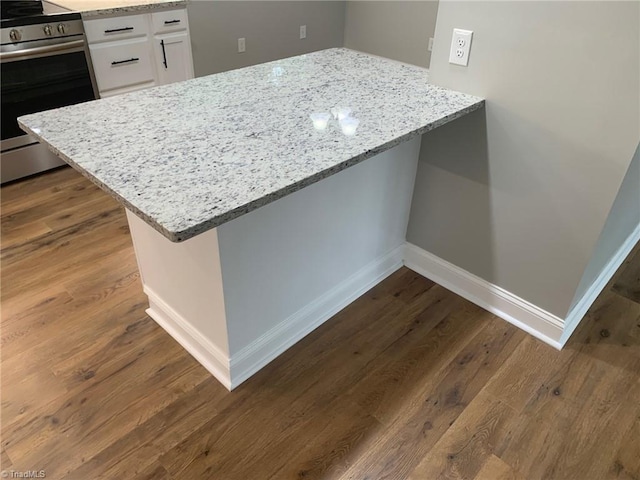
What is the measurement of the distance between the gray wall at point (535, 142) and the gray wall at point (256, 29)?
7.79 ft

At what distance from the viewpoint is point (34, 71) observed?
2879 millimetres

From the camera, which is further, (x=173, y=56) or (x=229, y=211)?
(x=173, y=56)

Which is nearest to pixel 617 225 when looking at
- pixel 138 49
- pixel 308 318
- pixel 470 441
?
pixel 470 441

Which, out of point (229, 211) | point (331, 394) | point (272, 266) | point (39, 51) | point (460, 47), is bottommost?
point (331, 394)

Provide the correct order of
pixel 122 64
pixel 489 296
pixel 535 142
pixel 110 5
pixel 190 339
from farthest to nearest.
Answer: pixel 122 64
pixel 110 5
pixel 489 296
pixel 190 339
pixel 535 142

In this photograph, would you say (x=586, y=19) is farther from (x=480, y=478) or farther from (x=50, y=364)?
(x=50, y=364)

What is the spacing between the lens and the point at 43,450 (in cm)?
157

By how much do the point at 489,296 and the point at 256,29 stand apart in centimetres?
306

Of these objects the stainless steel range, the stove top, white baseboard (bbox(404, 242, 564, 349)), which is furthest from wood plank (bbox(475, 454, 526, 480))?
the stove top

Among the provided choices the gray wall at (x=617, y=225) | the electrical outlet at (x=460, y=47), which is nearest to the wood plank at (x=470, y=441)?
the gray wall at (x=617, y=225)

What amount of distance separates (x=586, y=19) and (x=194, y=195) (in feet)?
4.31

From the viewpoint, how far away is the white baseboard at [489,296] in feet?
6.73

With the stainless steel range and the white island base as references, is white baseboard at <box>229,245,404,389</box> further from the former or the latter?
the stainless steel range

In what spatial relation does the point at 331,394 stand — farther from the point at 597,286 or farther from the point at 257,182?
the point at 597,286
